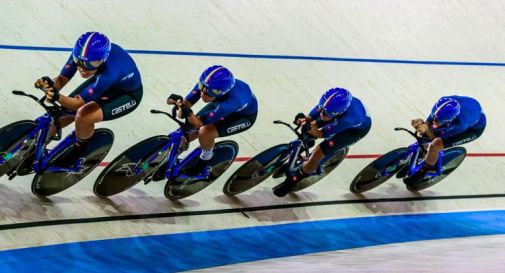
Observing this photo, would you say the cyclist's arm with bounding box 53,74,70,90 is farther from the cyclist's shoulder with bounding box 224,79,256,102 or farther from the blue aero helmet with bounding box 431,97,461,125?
the blue aero helmet with bounding box 431,97,461,125

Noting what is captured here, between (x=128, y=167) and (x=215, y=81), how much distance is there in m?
0.82

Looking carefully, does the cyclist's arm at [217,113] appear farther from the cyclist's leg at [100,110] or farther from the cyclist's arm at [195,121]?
the cyclist's leg at [100,110]

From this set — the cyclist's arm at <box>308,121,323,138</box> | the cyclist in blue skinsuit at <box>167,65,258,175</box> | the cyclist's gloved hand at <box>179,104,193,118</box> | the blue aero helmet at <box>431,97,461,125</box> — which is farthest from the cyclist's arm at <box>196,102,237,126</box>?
the blue aero helmet at <box>431,97,461,125</box>

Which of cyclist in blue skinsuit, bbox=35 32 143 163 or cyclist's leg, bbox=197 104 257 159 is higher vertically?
cyclist in blue skinsuit, bbox=35 32 143 163

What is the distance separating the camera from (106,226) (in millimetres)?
4918

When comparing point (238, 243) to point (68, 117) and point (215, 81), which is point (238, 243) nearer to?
point (215, 81)

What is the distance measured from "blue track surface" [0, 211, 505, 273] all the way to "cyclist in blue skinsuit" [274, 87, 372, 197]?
0.40 meters

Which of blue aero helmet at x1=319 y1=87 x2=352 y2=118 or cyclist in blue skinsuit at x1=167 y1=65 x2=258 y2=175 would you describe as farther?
blue aero helmet at x1=319 y1=87 x2=352 y2=118

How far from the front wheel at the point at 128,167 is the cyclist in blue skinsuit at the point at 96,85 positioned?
0.32 metres

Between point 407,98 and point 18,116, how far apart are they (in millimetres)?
3835

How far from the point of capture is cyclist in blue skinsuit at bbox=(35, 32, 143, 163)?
14.6ft

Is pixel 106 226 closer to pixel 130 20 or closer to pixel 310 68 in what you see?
pixel 130 20

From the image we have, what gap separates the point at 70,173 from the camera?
4.83 metres

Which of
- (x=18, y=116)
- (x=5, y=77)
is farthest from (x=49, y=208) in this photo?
(x=5, y=77)
